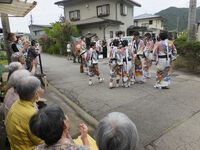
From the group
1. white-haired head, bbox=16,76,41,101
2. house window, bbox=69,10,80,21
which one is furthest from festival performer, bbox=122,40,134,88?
house window, bbox=69,10,80,21

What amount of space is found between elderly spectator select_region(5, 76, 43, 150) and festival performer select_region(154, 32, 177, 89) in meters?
5.75

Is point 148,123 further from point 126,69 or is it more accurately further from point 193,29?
point 193,29

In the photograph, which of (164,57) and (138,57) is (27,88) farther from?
(138,57)

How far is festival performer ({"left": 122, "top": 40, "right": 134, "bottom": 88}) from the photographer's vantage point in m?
8.43

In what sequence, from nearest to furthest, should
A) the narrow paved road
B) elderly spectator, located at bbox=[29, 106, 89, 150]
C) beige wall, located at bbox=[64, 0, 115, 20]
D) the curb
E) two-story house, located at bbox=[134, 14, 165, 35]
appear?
elderly spectator, located at bbox=[29, 106, 89, 150] < the narrow paved road < the curb < beige wall, located at bbox=[64, 0, 115, 20] < two-story house, located at bbox=[134, 14, 165, 35]

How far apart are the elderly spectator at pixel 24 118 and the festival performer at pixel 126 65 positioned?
579 centimetres

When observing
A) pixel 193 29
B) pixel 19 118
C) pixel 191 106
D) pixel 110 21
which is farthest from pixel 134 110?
pixel 110 21

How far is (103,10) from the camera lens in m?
27.2

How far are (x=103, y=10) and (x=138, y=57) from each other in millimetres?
19319

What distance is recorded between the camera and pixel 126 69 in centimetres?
864

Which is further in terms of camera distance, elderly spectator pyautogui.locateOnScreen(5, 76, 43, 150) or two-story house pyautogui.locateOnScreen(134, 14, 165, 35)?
two-story house pyautogui.locateOnScreen(134, 14, 165, 35)

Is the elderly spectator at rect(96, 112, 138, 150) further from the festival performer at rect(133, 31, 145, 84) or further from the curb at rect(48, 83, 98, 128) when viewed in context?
the festival performer at rect(133, 31, 145, 84)

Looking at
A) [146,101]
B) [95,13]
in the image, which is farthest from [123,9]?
[146,101]

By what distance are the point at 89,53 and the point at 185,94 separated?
12.8 feet
